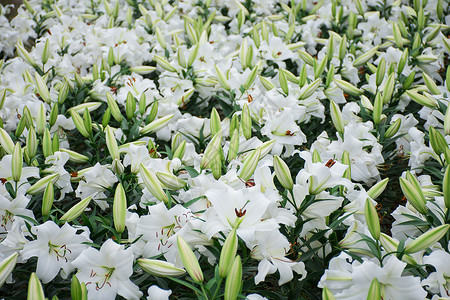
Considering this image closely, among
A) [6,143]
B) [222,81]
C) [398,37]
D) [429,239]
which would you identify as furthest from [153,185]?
[398,37]

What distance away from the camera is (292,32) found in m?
2.74

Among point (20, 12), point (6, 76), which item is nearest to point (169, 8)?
point (20, 12)

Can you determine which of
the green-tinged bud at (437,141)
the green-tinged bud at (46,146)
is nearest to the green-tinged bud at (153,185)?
the green-tinged bud at (46,146)

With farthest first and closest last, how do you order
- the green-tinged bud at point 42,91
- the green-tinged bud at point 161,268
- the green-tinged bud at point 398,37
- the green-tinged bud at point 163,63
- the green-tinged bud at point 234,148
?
the green-tinged bud at point 398,37 < the green-tinged bud at point 163,63 < the green-tinged bud at point 42,91 < the green-tinged bud at point 234,148 < the green-tinged bud at point 161,268

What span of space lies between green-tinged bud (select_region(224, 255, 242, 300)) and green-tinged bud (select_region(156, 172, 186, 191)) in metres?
0.43

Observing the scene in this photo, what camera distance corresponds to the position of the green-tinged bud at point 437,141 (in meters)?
1.51

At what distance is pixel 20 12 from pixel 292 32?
2183mm

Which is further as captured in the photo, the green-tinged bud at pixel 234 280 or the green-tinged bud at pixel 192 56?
the green-tinged bud at pixel 192 56

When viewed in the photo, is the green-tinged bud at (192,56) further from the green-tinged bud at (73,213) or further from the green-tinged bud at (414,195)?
the green-tinged bud at (414,195)

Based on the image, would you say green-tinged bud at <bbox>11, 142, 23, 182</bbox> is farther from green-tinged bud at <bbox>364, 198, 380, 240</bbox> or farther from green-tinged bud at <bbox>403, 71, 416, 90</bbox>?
green-tinged bud at <bbox>403, 71, 416, 90</bbox>

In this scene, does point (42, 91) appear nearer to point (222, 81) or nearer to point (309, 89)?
point (222, 81)

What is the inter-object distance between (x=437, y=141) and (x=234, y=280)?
1021 millimetres

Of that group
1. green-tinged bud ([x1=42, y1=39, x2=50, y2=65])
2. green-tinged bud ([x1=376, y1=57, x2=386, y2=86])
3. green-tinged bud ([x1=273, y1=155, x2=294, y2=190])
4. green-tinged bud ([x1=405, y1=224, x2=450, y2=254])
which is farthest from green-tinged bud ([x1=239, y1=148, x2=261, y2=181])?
green-tinged bud ([x1=42, y1=39, x2=50, y2=65])

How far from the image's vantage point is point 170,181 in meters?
1.31
